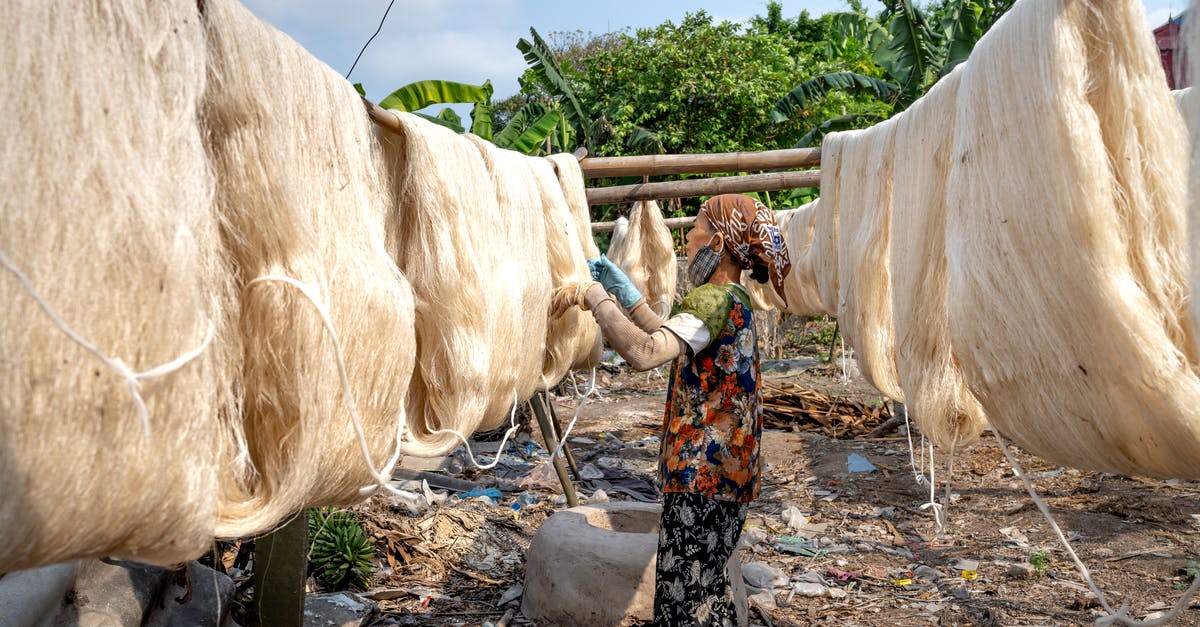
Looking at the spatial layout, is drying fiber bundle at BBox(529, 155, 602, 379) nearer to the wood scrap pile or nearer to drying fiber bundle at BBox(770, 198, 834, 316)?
drying fiber bundle at BBox(770, 198, 834, 316)

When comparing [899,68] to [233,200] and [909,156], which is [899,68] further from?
[233,200]

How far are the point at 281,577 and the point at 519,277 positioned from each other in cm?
104

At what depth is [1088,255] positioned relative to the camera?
1.44 m

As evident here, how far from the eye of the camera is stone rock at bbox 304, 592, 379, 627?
134 inches

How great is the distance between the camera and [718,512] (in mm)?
2701

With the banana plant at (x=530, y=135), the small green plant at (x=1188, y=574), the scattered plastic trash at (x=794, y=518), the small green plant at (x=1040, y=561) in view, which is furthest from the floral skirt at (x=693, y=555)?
the banana plant at (x=530, y=135)

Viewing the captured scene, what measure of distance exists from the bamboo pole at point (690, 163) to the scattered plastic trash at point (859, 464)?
10.4 ft

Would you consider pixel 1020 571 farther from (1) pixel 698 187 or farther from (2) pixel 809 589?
(1) pixel 698 187

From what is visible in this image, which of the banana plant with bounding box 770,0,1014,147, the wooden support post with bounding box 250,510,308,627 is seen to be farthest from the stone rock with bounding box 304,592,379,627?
the banana plant with bounding box 770,0,1014,147

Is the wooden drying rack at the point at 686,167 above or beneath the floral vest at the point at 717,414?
above

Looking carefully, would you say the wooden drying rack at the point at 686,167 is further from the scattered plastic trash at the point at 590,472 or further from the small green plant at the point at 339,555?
the scattered plastic trash at the point at 590,472

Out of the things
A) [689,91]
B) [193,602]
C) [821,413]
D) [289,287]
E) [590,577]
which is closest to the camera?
[289,287]

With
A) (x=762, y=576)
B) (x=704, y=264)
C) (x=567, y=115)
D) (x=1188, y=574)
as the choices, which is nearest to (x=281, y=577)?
(x=704, y=264)

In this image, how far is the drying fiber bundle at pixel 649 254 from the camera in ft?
18.4
